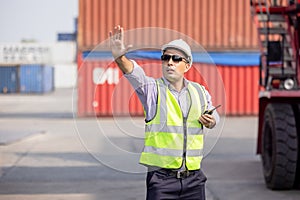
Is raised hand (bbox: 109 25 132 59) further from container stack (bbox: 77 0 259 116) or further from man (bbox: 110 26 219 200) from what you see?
container stack (bbox: 77 0 259 116)

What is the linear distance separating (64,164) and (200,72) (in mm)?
7166

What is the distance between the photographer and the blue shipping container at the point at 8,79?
51344 millimetres

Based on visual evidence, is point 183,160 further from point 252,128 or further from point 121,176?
point 252,128

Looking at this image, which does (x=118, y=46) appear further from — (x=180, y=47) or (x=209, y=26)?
(x=209, y=26)

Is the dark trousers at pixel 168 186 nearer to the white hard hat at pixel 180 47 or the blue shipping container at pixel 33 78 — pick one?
the white hard hat at pixel 180 47

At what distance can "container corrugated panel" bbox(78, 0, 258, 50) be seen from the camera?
2297 cm

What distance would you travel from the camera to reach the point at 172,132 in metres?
4.30

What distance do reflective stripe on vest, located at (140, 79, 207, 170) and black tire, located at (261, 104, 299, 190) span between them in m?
3.96

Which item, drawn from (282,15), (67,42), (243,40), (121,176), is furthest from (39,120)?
(67,42)

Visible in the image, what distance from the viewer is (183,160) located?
14.4 ft

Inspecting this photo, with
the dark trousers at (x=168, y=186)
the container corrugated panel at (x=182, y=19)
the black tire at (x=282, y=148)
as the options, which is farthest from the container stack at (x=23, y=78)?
the dark trousers at (x=168, y=186)

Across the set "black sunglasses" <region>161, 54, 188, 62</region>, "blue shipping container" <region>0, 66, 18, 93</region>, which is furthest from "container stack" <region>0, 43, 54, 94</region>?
"black sunglasses" <region>161, 54, 188, 62</region>

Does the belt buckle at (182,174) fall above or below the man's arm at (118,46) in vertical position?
below

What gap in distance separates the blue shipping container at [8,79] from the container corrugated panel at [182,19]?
29360 millimetres
